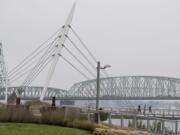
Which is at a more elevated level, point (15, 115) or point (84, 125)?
point (15, 115)

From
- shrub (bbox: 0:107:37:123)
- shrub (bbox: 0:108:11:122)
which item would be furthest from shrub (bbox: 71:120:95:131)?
shrub (bbox: 0:108:11:122)

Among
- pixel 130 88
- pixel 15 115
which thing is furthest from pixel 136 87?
pixel 15 115

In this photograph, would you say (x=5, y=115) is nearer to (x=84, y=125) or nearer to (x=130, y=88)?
(x=84, y=125)

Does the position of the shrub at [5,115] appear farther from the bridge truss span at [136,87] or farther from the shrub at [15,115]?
the bridge truss span at [136,87]

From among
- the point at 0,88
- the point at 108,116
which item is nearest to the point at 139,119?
the point at 108,116

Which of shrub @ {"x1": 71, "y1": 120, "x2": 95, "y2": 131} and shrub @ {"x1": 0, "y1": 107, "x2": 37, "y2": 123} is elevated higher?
shrub @ {"x1": 0, "y1": 107, "x2": 37, "y2": 123}

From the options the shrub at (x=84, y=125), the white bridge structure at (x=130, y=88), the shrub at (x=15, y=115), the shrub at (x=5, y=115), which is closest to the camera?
the shrub at (x=84, y=125)

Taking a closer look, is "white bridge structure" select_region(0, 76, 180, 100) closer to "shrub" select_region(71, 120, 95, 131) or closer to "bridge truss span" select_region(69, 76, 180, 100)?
"bridge truss span" select_region(69, 76, 180, 100)

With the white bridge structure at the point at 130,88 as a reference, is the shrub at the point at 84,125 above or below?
below

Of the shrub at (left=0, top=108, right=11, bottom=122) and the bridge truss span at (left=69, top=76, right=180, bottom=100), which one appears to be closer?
the shrub at (left=0, top=108, right=11, bottom=122)

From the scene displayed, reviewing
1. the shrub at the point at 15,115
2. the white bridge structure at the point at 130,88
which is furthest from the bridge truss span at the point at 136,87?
the shrub at the point at 15,115

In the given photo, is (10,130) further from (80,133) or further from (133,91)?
(133,91)

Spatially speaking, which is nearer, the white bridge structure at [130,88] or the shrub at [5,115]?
the shrub at [5,115]

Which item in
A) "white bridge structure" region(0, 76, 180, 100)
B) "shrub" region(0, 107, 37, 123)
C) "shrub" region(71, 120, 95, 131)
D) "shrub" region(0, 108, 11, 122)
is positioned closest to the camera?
"shrub" region(71, 120, 95, 131)
